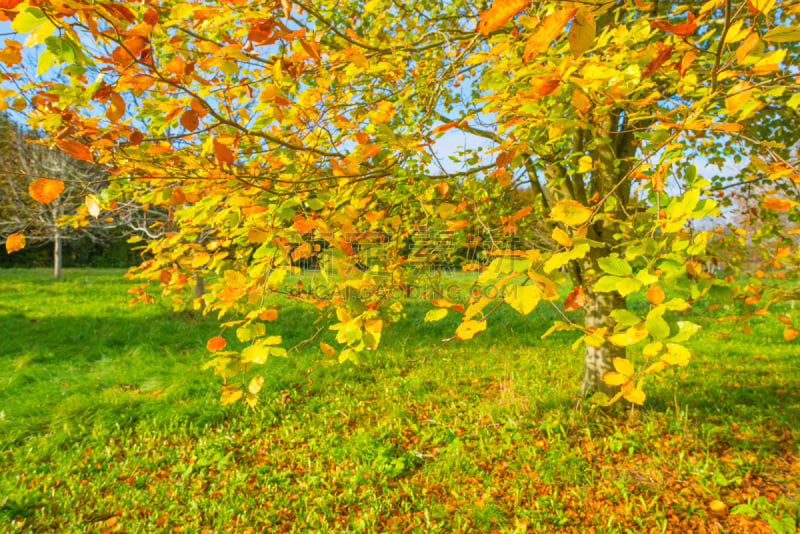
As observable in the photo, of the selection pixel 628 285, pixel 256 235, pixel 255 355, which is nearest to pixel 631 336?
pixel 628 285

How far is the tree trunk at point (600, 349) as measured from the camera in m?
3.88

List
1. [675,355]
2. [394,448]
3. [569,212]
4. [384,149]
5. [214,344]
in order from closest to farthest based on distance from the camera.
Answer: [675,355], [569,212], [214,344], [384,149], [394,448]

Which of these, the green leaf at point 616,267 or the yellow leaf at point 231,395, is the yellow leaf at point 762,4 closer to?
the green leaf at point 616,267

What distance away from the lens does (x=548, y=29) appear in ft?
2.89

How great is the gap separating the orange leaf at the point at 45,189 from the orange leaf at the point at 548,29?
1432 millimetres

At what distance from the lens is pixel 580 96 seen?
1245 mm

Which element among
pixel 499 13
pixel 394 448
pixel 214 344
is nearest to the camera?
Answer: pixel 499 13

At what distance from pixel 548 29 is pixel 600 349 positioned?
13.0 ft

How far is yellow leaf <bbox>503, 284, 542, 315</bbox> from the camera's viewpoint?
1140 mm

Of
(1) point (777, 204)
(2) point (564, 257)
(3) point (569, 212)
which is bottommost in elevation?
(2) point (564, 257)

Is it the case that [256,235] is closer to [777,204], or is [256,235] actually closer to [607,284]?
[607,284]

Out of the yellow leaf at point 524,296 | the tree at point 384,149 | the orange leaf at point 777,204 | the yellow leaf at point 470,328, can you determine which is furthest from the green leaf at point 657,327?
the orange leaf at point 777,204

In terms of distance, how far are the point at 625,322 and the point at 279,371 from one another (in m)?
5.08

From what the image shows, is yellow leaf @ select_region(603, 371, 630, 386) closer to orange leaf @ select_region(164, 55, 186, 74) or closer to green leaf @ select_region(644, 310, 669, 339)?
green leaf @ select_region(644, 310, 669, 339)
